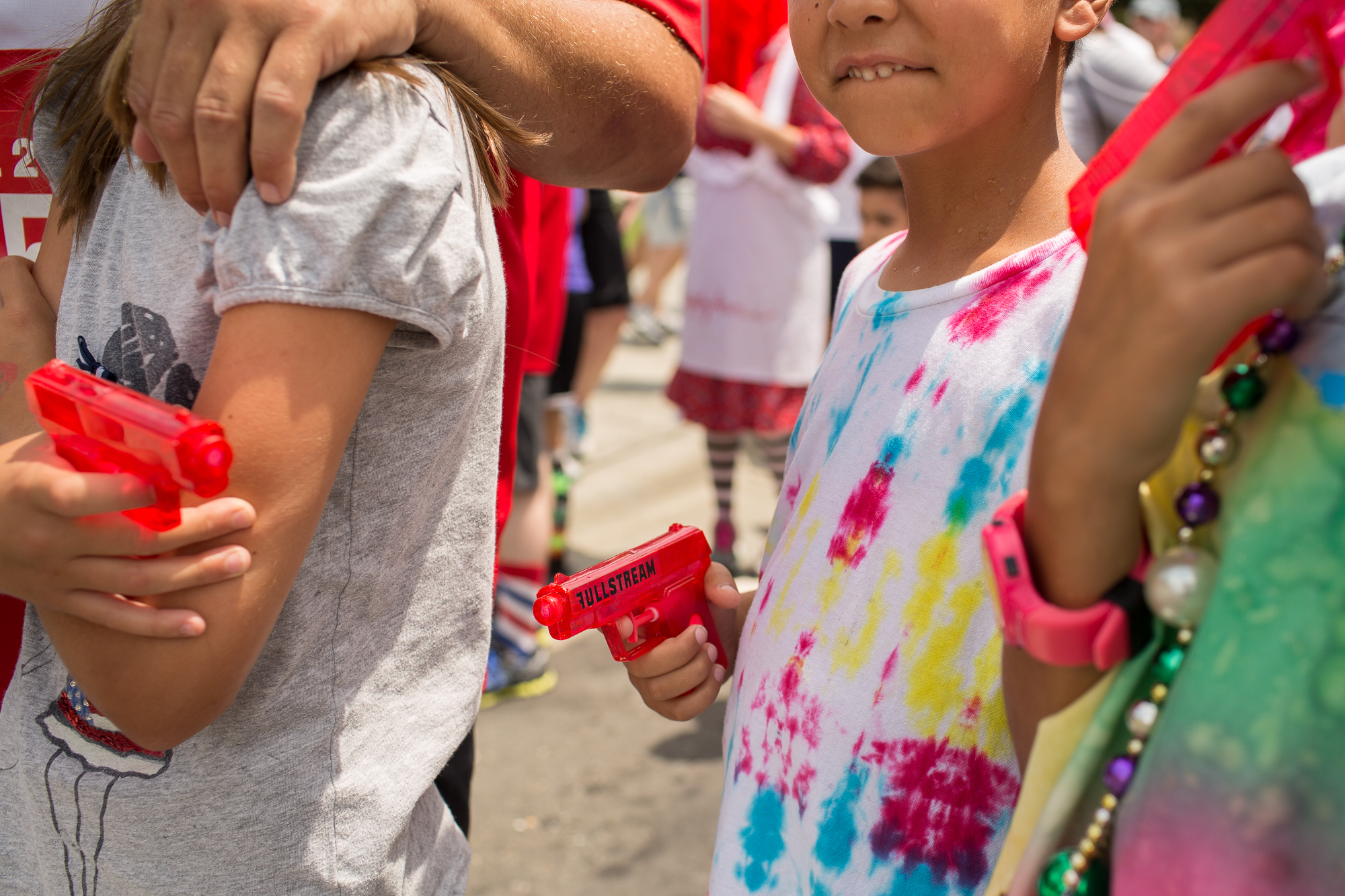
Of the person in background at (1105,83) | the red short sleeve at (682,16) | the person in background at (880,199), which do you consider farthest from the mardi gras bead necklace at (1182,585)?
the person in background at (1105,83)

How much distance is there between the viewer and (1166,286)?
63cm

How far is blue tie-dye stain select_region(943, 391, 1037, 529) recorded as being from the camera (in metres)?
0.99

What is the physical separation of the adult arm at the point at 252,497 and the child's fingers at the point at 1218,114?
2.04ft

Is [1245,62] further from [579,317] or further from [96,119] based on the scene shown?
[579,317]

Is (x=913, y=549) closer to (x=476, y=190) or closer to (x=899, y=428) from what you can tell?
(x=899, y=428)

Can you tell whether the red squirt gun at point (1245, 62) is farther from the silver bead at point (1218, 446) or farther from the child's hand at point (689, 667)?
the child's hand at point (689, 667)

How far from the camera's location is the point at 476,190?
104cm

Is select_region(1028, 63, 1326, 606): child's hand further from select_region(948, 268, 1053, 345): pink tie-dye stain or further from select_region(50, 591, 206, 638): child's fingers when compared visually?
select_region(50, 591, 206, 638): child's fingers

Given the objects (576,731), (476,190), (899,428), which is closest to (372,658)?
(476,190)

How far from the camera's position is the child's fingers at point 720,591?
4.32 feet

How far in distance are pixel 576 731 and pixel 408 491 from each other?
2.36 m

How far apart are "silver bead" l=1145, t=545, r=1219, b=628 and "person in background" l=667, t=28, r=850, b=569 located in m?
3.31

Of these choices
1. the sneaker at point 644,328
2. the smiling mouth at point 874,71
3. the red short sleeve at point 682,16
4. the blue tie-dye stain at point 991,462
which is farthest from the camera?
the sneaker at point 644,328

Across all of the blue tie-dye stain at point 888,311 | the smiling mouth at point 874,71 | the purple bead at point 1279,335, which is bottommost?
the blue tie-dye stain at point 888,311
